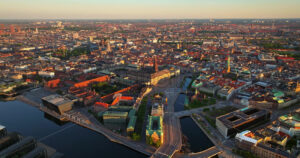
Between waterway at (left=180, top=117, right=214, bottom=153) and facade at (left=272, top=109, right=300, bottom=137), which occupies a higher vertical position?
facade at (left=272, top=109, right=300, bottom=137)

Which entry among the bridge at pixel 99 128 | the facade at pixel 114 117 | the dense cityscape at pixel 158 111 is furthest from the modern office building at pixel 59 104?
the facade at pixel 114 117

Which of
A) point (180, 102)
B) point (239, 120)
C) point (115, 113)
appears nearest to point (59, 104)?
point (115, 113)

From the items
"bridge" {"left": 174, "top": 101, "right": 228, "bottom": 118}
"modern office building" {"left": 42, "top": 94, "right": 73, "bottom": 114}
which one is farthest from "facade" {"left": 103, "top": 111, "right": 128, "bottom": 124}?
"modern office building" {"left": 42, "top": 94, "right": 73, "bottom": 114}

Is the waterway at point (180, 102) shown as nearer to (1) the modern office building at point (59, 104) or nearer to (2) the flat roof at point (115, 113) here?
(2) the flat roof at point (115, 113)

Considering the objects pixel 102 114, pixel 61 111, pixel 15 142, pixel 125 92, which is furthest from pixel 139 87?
pixel 15 142

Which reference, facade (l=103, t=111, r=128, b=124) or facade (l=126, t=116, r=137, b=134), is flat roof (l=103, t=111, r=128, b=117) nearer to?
facade (l=103, t=111, r=128, b=124)
